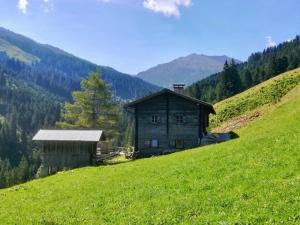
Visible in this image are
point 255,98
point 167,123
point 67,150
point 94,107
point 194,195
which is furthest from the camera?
point 255,98

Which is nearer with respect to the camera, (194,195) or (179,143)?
(194,195)

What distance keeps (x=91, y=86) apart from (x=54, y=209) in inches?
2655

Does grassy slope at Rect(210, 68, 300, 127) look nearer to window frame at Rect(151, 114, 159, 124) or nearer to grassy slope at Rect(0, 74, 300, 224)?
window frame at Rect(151, 114, 159, 124)

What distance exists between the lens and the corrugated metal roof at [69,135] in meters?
56.9

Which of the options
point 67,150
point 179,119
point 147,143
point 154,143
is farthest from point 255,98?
point 67,150

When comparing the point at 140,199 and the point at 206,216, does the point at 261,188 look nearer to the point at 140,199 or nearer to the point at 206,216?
the point at 206,216

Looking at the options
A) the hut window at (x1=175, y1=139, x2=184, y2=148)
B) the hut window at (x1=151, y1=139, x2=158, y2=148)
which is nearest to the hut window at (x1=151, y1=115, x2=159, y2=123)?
the hut window at (x1=151, y1=139, x2=158, y2=148)

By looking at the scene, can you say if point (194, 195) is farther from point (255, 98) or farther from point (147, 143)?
point (255, 98)

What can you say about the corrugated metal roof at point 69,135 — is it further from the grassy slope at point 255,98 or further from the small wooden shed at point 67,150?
the grassy slope at point 255,98

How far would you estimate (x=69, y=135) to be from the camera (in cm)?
5778

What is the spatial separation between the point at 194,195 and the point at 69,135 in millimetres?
39866

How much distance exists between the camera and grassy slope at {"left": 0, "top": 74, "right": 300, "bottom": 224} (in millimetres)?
16156

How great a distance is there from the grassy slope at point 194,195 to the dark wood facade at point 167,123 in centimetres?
3027

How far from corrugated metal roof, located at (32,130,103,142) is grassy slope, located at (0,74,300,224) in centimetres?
2514
